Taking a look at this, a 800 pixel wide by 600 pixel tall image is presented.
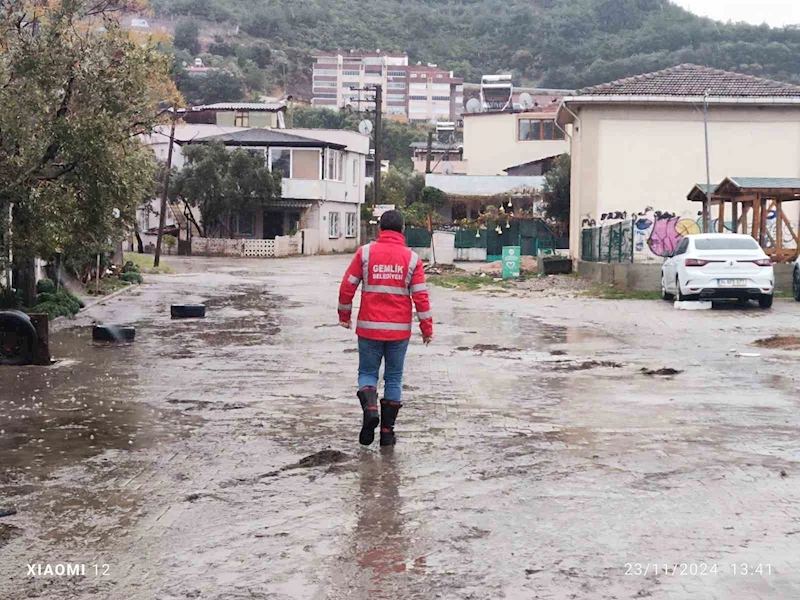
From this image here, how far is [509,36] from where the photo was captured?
15288 cm

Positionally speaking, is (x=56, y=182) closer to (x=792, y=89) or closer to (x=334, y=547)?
(x=334, y=547)

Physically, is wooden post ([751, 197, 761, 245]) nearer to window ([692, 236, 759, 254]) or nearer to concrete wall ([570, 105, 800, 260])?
window ([692, 236, 759, 254])

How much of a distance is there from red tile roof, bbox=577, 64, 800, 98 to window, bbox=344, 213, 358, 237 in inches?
1267

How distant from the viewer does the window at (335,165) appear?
6297 centimetres

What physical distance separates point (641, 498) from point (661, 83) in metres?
31.9

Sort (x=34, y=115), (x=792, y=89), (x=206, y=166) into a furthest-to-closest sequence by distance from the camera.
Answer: (x=206, y=166)
(x=792, y=89)
(x=34, y=115)

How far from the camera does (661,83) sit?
36656 millimetres

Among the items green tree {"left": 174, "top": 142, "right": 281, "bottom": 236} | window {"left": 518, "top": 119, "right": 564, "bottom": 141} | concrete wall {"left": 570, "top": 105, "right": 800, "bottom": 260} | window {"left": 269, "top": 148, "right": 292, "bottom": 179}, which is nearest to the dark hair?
concrete wall {"left": 570, "top": 105, "right": 800, "bottom": 260}

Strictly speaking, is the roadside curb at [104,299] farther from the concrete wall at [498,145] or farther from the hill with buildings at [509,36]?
the hill with buildings at [509,36]

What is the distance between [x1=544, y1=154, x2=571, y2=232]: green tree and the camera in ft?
172

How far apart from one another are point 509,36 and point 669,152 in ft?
397

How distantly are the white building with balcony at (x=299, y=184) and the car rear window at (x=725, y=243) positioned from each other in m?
38.2

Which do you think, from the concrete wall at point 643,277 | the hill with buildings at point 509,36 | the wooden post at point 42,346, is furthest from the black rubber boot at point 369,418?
the hill with buildings at point 509,36

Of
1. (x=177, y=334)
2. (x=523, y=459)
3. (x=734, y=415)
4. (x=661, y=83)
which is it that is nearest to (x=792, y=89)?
(x=661, y=83)
